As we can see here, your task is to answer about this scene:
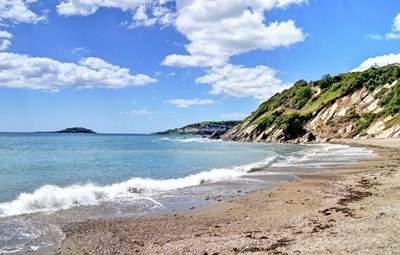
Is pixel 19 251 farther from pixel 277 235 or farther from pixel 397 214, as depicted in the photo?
pixel 397 214

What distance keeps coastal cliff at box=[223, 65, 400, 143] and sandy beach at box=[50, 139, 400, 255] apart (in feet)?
219

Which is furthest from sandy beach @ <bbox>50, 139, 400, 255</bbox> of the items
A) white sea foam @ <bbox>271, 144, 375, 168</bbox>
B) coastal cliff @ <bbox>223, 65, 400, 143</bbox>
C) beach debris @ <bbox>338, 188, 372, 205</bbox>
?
coastal cliff @ <bbox>223, 65, 400, 143</bbox>

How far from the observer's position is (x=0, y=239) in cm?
1602

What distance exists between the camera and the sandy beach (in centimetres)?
1338

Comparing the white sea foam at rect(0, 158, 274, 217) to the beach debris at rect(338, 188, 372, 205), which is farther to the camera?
the white sea foam at rect(0, 158, 274, 217)

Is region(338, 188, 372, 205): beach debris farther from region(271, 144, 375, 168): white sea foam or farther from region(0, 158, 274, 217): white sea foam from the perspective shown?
region(271, 144, 375, 168): white sea foam

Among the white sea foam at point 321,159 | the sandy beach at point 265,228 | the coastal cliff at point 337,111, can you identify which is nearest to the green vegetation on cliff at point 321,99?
the coastal cliff at point 337,111

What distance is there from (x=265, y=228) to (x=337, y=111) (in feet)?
340

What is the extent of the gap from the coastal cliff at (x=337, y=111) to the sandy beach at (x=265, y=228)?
219 feet

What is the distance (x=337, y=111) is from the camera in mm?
115500

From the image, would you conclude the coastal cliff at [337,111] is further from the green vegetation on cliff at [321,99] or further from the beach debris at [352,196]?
the beach debris at [352,196]

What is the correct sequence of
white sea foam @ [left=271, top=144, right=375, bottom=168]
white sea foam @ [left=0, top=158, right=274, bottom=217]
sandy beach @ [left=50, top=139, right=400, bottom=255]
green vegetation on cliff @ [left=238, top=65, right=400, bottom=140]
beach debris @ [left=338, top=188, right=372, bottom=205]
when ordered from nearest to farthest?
sandy beach @ [left=50, top=139, right=400, bottom=255]
beach debris @ [left=338, top=188, right=372, bottom=205]
white sea foam @ [left=0, top=158, right=274, bottom=217]
white sea foam @ [left=271, top=144, right=375, bottom=168]
green vegetation on cliff @ [left=238, top=65, right=400, bottom=140]

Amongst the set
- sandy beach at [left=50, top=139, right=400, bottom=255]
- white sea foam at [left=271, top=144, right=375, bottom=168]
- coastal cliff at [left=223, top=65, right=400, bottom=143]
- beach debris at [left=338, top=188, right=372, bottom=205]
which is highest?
coastal cliff at [left=223, top=65, right=400, bottom=143]

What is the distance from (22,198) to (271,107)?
135398 millimetres
